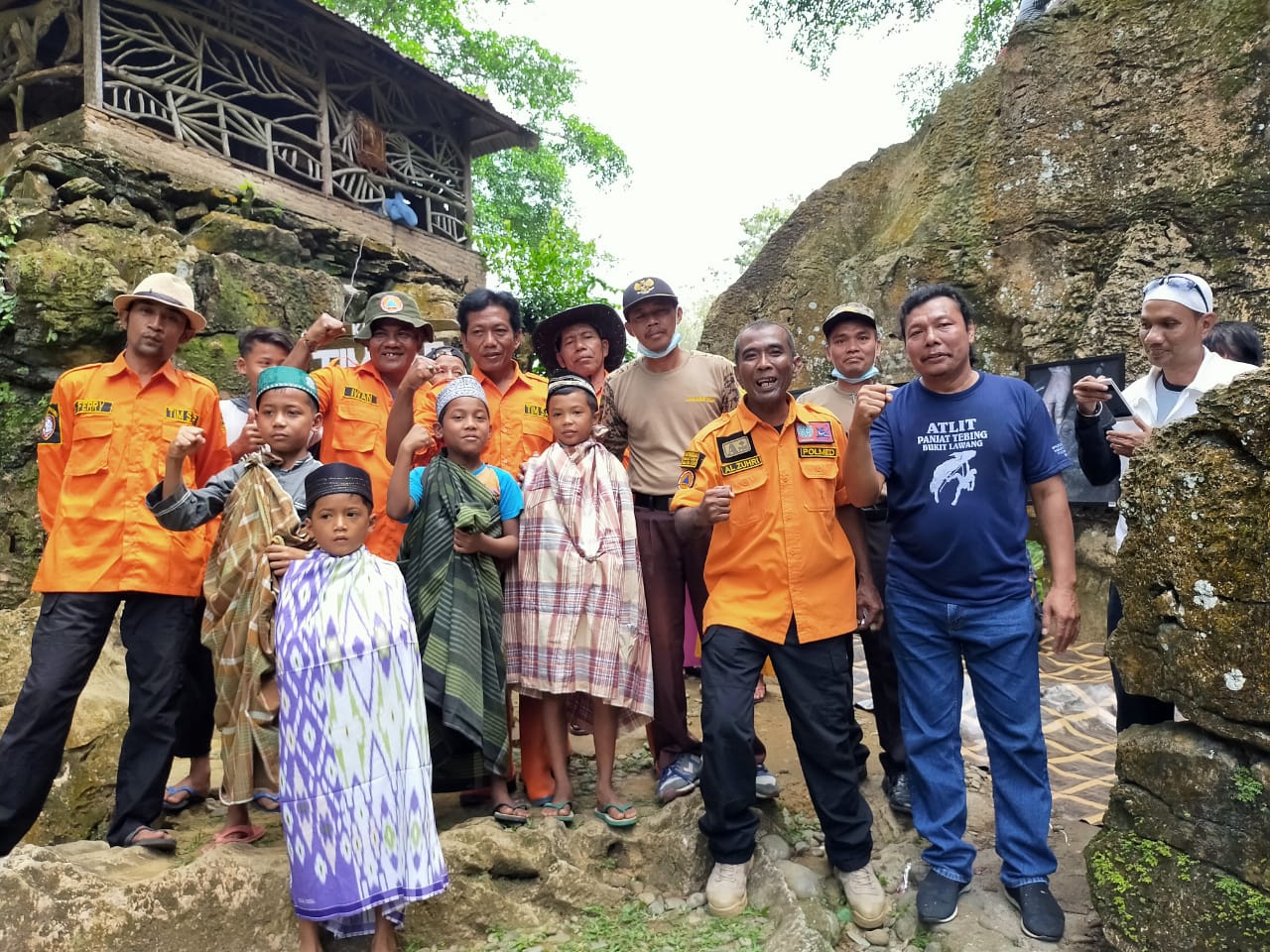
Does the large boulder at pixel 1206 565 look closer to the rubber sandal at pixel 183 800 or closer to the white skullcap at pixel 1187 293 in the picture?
the white skullcap at pixel 1187 293

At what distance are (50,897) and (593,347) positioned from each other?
275cm

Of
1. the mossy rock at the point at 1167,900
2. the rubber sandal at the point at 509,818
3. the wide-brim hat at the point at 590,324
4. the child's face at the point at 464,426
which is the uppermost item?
the wide-brim hat at the point at 590,324

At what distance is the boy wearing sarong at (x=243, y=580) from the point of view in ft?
8.57

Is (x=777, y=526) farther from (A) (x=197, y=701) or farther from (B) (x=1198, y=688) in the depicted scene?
(A) (x=197, y=701)

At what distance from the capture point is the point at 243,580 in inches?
107

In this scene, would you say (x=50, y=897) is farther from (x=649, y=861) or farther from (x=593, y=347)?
(x=593, y=347)

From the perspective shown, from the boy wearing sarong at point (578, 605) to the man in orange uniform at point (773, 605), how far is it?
32 centimetres

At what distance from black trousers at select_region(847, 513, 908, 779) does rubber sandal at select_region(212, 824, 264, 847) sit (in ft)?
7.52

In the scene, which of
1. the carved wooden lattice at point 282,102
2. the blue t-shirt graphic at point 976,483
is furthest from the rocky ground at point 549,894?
the carved wooden lattice at point 282,102

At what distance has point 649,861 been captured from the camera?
2.88 metres

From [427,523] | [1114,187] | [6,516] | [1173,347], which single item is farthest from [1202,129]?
[6,516]

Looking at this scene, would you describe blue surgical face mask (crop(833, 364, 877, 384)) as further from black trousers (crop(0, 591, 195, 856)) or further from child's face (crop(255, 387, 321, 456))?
black trousers (crop(0, 591, 195, 856))

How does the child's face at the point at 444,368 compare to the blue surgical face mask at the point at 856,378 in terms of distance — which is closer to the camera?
the child's face at the point at 444,368

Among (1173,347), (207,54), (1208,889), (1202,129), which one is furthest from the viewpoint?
(207,54)
